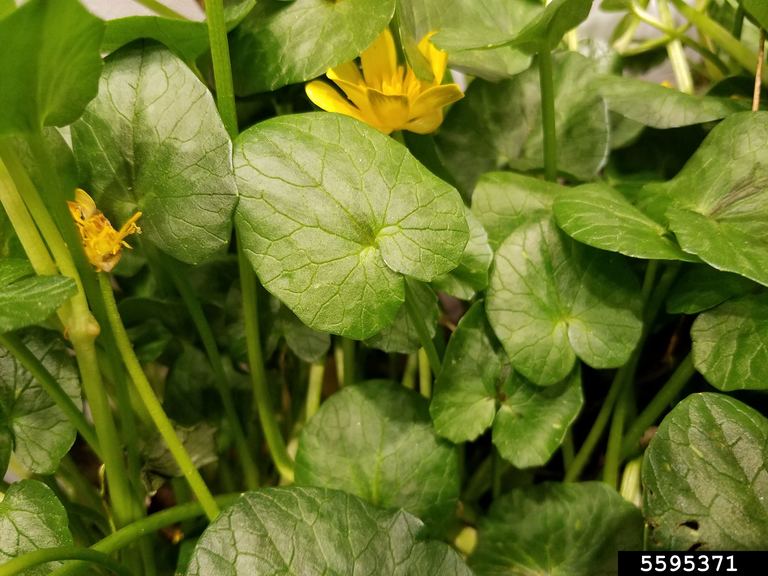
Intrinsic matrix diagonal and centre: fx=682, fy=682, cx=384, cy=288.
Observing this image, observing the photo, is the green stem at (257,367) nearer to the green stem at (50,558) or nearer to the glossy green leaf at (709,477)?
the green stem at (50,558)

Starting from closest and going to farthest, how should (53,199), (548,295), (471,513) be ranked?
(53,199)
(548,295)
(471,513)

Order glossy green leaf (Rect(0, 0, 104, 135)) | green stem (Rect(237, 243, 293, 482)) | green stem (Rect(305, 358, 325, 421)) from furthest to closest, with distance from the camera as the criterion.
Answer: green stem (Rect(305, 358, 325, 421)) → green stem (Rect(237, 243, 293, 482)) → glossy green leaf (Rect(0, 0, 104, 135))

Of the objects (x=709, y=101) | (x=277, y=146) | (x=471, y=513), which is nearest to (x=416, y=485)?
(x=471, y=513)

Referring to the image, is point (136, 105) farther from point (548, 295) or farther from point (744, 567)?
point (744, 567)

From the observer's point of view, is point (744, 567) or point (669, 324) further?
point (669, 324)

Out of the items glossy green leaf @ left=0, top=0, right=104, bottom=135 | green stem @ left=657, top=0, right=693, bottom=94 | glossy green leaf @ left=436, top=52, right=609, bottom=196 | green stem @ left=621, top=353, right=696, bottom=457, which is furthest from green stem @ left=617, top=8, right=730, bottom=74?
glossy green leaf @ left=0, top=0, right=104, bottom=135

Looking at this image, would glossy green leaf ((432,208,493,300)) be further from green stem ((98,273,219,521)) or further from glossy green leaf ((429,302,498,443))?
green stem ((98,273,219,521))

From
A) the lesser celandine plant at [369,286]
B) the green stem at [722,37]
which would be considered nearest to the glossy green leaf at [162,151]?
Answer: the lesser celandine plant at [369,286]
